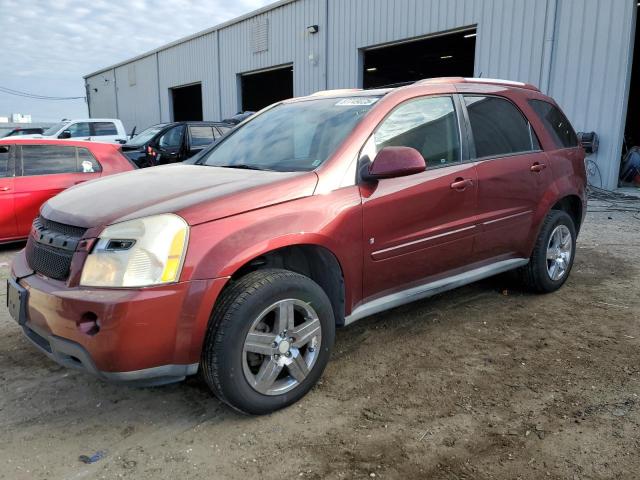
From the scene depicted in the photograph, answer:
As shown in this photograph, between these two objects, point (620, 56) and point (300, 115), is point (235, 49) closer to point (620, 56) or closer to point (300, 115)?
point (620, 56)

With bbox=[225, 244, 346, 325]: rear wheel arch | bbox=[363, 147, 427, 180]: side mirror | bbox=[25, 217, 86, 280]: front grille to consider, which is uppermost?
bbox=[363, 147, 427, 180]: side mirror

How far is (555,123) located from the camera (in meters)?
4.57

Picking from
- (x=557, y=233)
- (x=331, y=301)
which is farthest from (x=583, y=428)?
(x=557, y=233)

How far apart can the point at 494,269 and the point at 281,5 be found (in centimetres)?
1543

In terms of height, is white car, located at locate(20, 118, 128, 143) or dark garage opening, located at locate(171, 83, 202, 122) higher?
dark garage opening, located at locate(171, 83, 202, 122)

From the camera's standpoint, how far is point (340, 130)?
128 inches

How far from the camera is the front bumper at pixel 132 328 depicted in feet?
7.56

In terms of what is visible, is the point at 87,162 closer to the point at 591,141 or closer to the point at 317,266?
the point at 317,266

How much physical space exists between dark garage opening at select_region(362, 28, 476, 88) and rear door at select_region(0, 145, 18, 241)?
11.4 m

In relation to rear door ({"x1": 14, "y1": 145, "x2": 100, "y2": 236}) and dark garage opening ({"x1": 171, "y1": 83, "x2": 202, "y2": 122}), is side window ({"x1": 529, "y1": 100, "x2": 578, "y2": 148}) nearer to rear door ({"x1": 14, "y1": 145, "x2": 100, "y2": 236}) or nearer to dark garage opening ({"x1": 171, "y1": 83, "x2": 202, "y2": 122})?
rear door ({"x1": 14, "y1": 145, "x2": 100, "y2": 236})

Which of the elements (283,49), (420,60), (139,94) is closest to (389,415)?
(283,49)

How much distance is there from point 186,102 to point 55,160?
21.2 meters

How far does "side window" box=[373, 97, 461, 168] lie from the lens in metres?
3.30

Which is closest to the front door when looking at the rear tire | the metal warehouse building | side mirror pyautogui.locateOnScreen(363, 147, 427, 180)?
side mirror pyautogui.locateOnScreen(363, 147, 427, 180)
